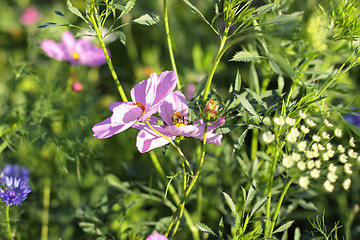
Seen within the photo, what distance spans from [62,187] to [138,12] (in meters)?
1.25

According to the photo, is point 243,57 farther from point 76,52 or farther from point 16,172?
point 76,52

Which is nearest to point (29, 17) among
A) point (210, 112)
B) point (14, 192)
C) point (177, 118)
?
point (14, 192)

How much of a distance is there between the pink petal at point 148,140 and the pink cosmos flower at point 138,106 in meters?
0.03

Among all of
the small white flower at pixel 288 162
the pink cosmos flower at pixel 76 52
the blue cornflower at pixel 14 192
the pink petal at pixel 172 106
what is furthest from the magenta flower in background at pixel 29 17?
the small white flower at pixel 288 162

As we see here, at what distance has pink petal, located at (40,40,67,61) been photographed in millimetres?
1276

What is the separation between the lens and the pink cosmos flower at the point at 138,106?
0.61 meters

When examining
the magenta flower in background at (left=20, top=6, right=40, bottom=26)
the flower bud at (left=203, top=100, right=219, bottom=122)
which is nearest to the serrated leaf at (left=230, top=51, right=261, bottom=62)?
the flower bud at (left=203, top=100, right=219, bottom=122)

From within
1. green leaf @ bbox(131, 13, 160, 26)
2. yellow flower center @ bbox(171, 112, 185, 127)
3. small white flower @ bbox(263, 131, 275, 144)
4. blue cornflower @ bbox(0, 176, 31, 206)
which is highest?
green leaf @ bbox(131, 13, 160, 26)

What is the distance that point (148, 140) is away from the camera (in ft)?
2.19

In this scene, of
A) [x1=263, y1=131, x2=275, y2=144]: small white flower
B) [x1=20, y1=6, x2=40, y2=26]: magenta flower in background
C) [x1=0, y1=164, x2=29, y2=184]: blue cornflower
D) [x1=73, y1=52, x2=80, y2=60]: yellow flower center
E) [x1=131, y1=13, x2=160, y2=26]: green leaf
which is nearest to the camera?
[x1=263, y1=131, x2=275, y2=144]: small white flower

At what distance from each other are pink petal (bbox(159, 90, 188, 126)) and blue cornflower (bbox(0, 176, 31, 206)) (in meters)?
0.33

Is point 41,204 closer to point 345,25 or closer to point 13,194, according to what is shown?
point 13,194

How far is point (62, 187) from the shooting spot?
1277 millimetres

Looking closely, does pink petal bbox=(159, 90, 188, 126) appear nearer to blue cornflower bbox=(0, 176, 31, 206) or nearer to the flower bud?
the flower bud
